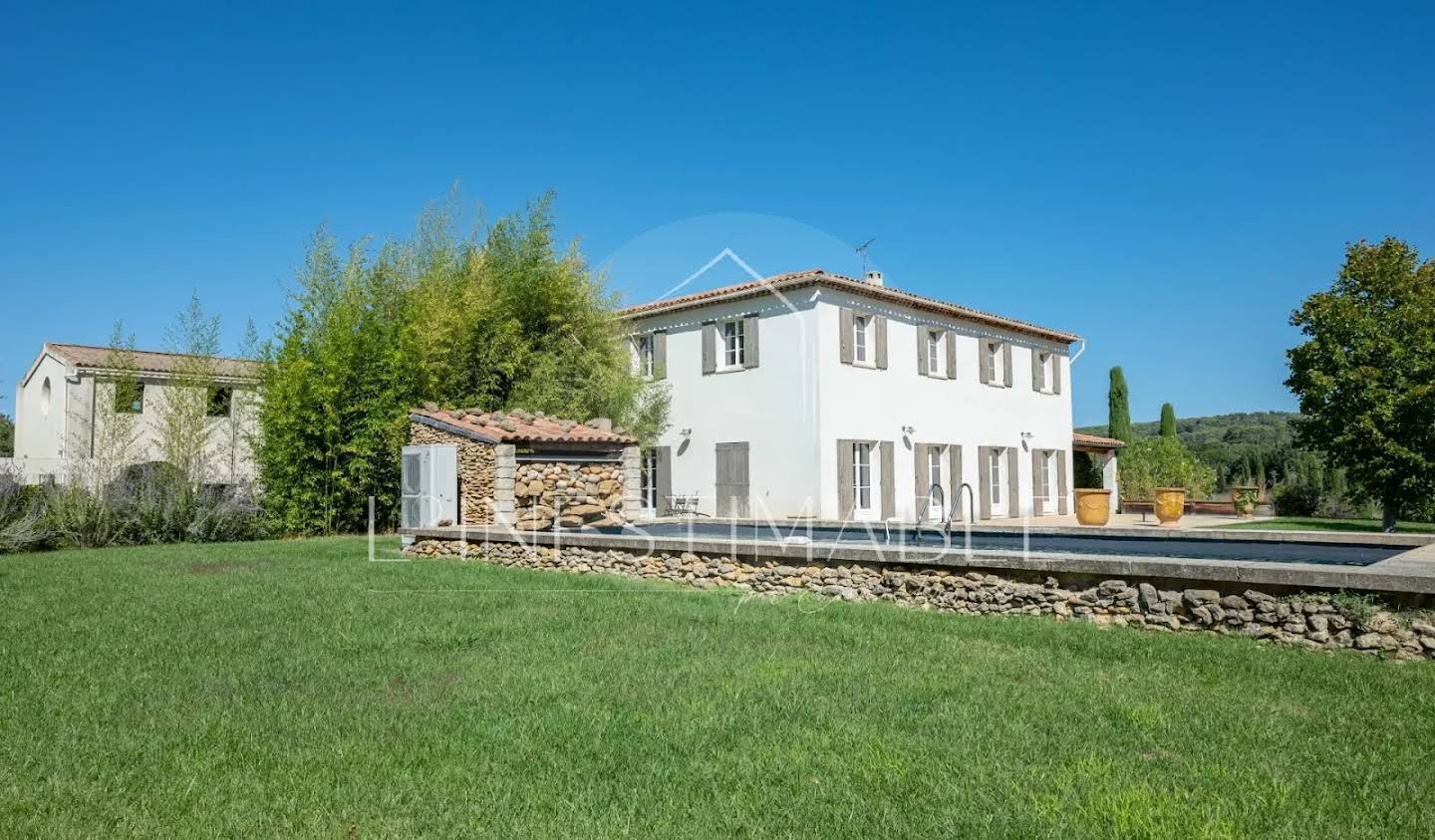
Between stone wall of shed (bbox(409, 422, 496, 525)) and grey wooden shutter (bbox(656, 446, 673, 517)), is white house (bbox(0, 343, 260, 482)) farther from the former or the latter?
grey wooden shutter (bbox(656, 446, 673, 517))

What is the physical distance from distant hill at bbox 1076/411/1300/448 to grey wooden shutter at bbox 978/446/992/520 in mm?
27379

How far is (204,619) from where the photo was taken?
723cm

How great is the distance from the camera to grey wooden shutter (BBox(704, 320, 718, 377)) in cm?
1806

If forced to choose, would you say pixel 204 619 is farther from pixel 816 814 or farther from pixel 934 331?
pixel 934 331

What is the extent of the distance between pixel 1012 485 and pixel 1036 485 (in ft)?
4.46

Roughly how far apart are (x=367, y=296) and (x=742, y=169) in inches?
289

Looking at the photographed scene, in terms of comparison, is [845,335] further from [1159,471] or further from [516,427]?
[1159,471]

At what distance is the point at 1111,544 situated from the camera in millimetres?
9789

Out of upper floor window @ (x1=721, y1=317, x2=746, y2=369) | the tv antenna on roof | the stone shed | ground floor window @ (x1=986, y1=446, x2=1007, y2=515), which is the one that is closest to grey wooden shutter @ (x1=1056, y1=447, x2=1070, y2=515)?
ground floor window @ (x1=986, y1=446, x2=1007, y2=515)

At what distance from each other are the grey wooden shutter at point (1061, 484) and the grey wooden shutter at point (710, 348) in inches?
407

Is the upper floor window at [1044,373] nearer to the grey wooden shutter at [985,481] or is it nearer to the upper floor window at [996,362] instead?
the upper floor window at [996,362]

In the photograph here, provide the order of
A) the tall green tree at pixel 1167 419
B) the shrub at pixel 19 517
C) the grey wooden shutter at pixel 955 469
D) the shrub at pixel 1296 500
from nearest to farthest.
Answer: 1. the shrub at pixel 19 517
2. the grey wooden shutter at pixel 955 469
3. the shrub at pixel 1296 500
4. the tall green tree at pixel 1167 419

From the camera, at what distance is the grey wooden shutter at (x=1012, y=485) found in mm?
21281

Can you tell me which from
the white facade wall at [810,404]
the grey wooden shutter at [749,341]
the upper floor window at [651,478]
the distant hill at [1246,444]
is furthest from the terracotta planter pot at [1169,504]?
the upper floor window at [651,478]
